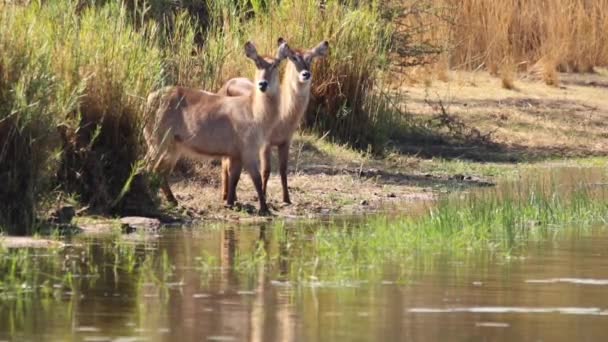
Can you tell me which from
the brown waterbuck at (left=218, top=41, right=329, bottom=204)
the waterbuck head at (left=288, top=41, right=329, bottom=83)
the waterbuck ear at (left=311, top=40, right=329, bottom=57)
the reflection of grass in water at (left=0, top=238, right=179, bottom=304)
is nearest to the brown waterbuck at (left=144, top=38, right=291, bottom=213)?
the brown waterbuck at (left=218, top=41, right=329, bottom=204)

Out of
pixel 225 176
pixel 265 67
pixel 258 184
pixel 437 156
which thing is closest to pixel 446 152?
pixel 437 156

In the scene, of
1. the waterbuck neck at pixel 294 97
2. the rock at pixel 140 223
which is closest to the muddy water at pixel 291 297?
the rock at pixel 140 223

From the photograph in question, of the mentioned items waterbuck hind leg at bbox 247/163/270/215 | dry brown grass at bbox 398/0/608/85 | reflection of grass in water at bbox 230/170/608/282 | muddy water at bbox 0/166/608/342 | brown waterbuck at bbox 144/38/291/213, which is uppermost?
dry brown grass at bbox 398/0/608/85

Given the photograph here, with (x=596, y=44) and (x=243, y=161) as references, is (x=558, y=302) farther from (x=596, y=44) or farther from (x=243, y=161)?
(x=596, y=44)

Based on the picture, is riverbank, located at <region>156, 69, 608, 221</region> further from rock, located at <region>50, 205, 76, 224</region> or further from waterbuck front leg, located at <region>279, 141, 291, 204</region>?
rock, located at <region>50, 205, 76, 224</region>

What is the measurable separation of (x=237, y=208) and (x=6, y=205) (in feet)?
8.32

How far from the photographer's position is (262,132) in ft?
41.0

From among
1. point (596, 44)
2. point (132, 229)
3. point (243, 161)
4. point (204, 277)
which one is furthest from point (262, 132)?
point (596, 44)

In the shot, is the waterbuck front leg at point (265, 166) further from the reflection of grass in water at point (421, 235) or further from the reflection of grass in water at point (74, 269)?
the reflection of grass in water at point (74, 269)

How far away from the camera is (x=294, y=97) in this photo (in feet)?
43.7

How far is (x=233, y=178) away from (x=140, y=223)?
1.54 metres

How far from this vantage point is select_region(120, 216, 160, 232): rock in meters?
10.8

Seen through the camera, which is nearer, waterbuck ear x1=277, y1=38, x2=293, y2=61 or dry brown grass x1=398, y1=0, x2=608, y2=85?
waterbuck ear x1=277, y1=38, x2=293, y2=61

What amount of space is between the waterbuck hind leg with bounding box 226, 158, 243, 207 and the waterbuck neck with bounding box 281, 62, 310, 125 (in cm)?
94
